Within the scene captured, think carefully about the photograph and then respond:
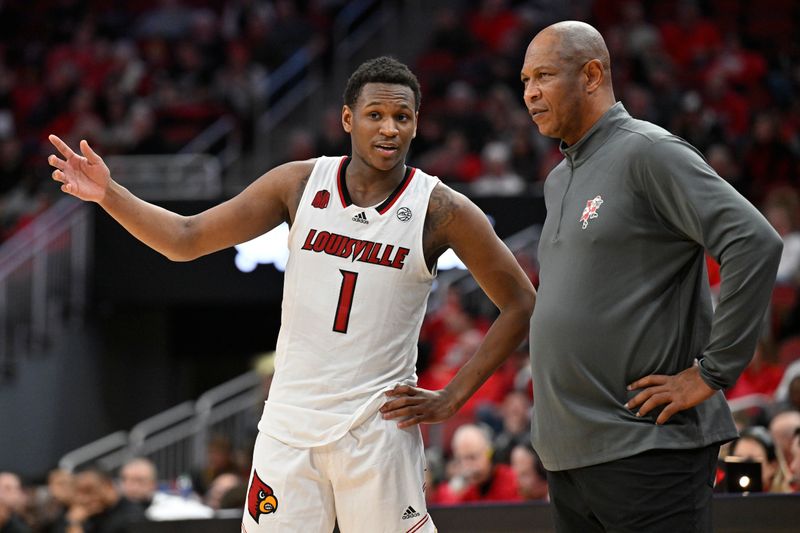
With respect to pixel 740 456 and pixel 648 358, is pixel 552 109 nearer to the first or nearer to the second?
pixel 648 358

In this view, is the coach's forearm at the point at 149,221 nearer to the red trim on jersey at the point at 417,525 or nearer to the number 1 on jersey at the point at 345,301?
the number 1 on jersey at the point at 345,301

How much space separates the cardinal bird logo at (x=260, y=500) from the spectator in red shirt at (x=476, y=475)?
3792mm

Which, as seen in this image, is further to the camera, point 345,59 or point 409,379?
point 345,59

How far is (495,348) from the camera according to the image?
4.01 meters

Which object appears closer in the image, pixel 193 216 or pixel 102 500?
pixel 193 216

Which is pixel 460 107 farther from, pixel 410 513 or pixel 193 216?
pixel 410 513

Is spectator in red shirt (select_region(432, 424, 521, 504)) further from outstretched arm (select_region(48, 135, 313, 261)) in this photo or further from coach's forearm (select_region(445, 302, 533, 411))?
outstretched arm (select_region(48, 135, 313, 261))

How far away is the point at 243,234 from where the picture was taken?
400cm

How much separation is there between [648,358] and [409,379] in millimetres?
948

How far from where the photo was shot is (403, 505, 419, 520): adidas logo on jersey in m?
3.72

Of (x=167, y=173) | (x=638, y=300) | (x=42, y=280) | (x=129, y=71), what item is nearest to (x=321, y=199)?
(x=638, y=300)

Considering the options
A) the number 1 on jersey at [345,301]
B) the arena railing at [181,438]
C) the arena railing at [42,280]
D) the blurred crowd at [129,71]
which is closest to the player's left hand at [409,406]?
the number 1 on jersey at [345,301]

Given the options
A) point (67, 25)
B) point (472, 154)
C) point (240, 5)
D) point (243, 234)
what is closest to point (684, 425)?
point (243, 234)

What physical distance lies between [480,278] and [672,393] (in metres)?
1.07
